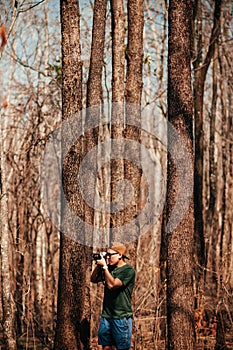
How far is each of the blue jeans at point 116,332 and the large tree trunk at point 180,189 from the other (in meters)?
1.00

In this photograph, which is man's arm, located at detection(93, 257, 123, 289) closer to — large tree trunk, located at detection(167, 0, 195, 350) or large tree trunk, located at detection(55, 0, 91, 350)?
large tree trunk, located at detection(167, 0, 195, 350)

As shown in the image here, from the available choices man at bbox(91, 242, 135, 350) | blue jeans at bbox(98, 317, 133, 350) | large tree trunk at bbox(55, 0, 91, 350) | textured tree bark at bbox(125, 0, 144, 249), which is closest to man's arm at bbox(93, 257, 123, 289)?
man at bbox(91, 242, 135, 350)

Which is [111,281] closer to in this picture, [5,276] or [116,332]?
[116,332]

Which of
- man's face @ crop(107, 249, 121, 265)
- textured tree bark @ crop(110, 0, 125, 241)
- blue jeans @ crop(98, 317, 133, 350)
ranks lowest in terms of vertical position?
blue jeans @ crop(98, 317, 133, 350)

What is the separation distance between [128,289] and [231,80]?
1761 cm

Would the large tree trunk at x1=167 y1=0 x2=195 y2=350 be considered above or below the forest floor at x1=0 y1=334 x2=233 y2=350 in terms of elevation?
above

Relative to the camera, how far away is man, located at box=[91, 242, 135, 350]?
26.7ft

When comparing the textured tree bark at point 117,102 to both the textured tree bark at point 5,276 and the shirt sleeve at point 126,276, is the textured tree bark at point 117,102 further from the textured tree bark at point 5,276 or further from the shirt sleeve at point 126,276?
the shirt sleeve at point 126,276

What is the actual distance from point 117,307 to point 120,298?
122 millimetres

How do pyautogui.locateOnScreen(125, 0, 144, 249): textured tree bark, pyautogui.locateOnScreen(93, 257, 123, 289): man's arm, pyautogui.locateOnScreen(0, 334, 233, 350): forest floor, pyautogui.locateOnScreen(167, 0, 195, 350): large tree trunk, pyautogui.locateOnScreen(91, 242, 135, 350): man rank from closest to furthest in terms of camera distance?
pyautogui.locateOnScreen(93, 257, 123, 289): man's arm < pyautogui.locateOnScreen(91, 242, 135, 350): man < pyautogui.locateOnScreen(167, 0, 195, 350): large tree trunk < pyautogui.locateOnScreen(0, 334, 233, 350): forest floor < pyautogui.locateOnScreen(125, 0, 144, 249): textured tree bark

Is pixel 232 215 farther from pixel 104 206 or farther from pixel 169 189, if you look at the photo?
pixel 169 189

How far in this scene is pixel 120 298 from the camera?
26.8 ft

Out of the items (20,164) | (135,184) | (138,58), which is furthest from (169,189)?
(20,164)

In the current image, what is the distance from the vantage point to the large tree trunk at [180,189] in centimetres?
897
